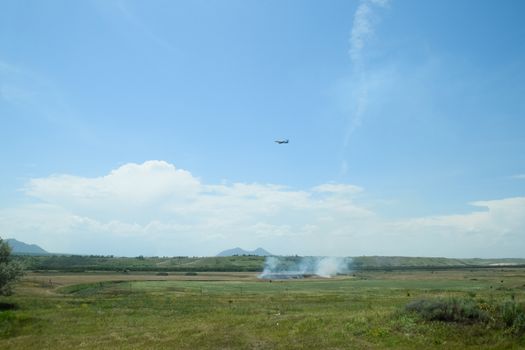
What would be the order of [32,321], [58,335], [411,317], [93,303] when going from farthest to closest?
1. [93,303]
2. [32,321]
3. [58,335]
4. [411,317]

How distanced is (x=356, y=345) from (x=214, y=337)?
9.76 meters

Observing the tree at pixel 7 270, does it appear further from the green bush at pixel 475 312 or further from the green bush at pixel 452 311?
the green bush at pixel 452 311

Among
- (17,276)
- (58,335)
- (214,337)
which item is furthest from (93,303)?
(214,337)

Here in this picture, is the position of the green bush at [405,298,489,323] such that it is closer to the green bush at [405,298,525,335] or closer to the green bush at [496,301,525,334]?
the green bush at [405,298,525,335]

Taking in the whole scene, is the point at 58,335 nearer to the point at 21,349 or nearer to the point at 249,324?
the point at 21,349

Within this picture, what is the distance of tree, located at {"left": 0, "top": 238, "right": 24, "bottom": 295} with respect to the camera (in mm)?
55375

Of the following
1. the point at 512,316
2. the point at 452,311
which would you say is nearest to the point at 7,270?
the point at 452,311

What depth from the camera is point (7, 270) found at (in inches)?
2194

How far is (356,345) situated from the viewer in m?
26.9

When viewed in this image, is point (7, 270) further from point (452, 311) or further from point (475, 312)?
point (475, 312)

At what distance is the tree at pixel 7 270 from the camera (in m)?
55.4

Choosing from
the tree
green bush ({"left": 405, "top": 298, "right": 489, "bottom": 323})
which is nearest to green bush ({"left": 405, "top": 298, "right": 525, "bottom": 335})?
green bush ({"left": 405, "top": 298, "right": 489, "bottom": 323})

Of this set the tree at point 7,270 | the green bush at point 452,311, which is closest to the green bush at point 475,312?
the green bush at point 452,311

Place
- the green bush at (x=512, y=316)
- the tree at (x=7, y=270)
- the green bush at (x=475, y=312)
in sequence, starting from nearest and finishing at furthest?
the green bush at (x=512, y=316)
the green bush at (x=475, y=312)
the tree at (x=7, y=270)
